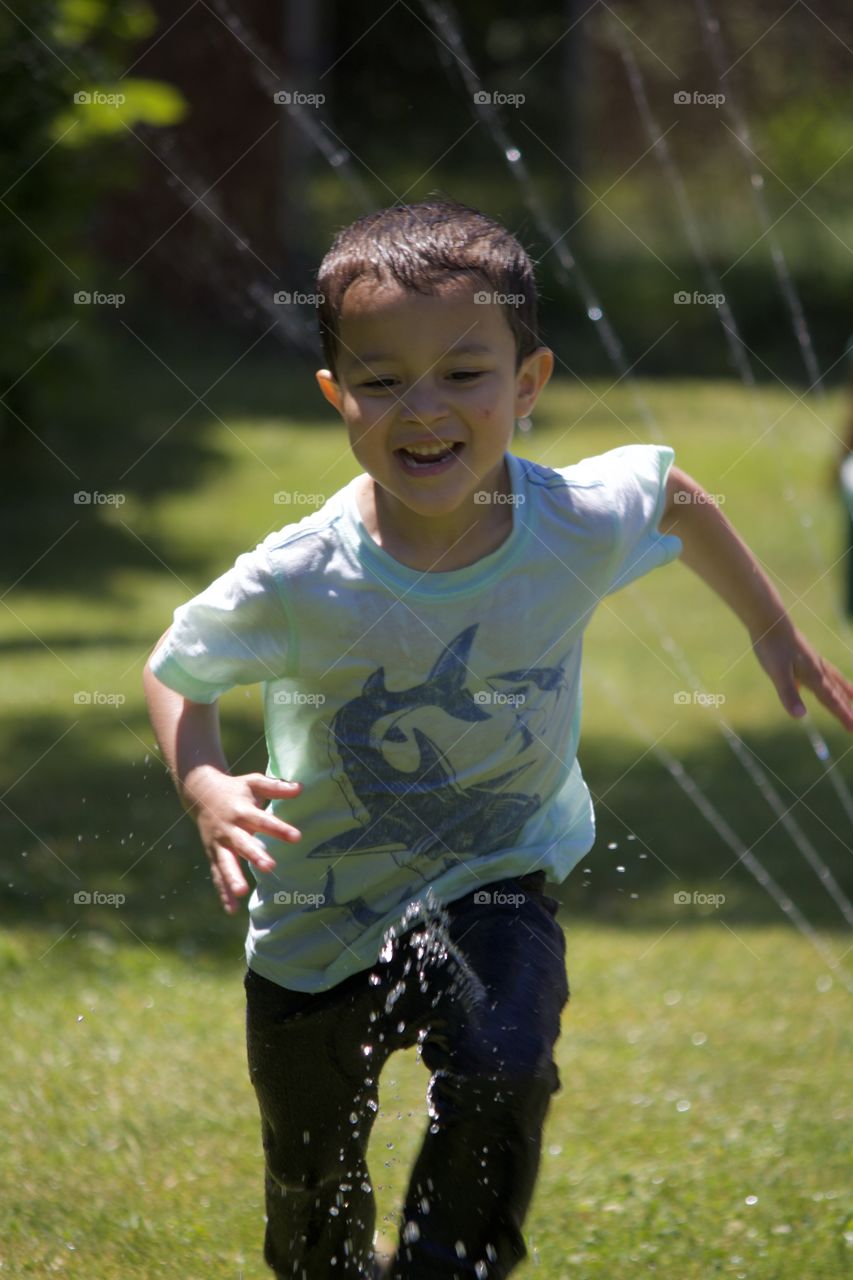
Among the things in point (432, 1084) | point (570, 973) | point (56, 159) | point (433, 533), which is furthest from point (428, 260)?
point (56, 159)

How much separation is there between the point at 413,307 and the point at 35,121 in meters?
5.93

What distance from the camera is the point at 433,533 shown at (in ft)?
9.07

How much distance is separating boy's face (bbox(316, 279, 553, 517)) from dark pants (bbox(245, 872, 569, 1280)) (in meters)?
0.65

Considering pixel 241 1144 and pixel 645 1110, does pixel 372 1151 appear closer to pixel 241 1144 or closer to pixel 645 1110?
pixel 241 1144

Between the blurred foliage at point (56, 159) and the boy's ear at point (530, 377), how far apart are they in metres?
4.65

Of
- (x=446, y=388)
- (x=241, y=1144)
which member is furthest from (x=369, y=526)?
(x=241, y=1144)

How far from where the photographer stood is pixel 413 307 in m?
2.62

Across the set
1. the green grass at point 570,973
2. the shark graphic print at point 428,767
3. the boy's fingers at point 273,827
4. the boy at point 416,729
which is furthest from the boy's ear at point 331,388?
the green grass at point 570,973

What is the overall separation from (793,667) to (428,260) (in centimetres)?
96

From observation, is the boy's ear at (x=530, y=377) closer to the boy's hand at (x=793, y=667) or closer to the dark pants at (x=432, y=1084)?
the boy's hand at (x=793, y=667)

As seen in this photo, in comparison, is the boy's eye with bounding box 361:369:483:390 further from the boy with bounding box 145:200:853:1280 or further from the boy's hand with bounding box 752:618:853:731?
the boy's hand with bounding box 752:618:853:731

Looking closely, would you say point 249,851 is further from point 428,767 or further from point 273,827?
point 428,767

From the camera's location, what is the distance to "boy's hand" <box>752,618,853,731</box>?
306 cm

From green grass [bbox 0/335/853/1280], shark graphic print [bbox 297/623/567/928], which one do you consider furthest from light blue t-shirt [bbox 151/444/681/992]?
green grass [bbox 0/335/853/1280]
